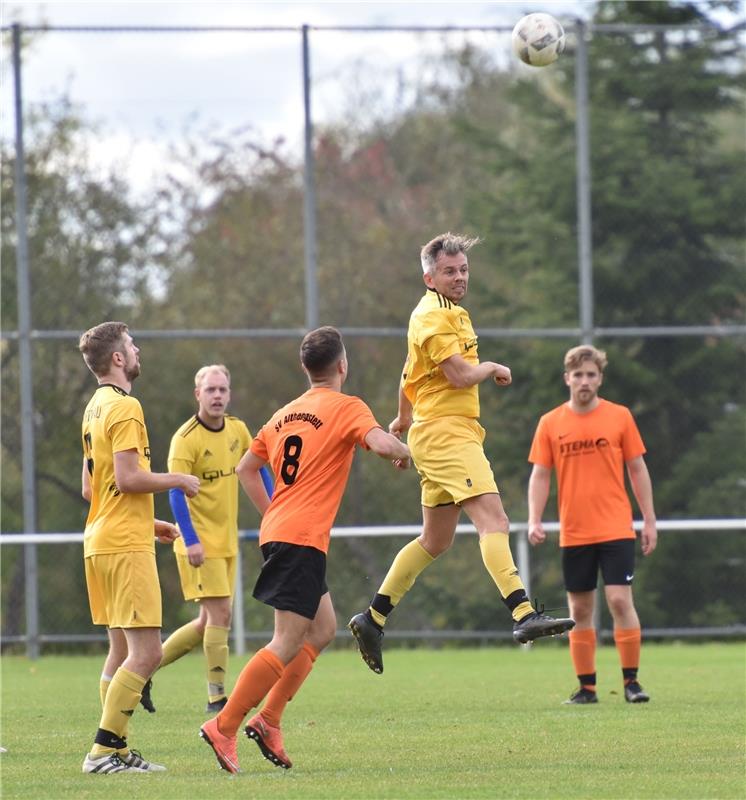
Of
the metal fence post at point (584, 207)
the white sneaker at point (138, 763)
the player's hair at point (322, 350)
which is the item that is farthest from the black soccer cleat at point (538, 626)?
the metal fence post at point (584, 207)

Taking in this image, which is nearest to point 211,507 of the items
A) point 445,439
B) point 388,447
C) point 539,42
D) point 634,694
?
point 445,439

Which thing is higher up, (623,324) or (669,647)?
A: (623,324)

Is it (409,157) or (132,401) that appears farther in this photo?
Answer: (409,157)

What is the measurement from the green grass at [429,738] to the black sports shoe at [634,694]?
0.12m

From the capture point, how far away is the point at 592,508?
30.5ft

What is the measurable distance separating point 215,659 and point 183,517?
3.48 feet

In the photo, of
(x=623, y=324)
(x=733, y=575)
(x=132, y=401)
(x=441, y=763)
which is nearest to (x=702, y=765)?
(x=441, y=763)

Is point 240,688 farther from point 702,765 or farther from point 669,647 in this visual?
point 669,647

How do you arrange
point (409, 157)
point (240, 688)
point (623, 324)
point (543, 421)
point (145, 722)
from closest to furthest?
point (240, 688), point (145, 722), point (543, 421), point (623, 324), point (409, 157)

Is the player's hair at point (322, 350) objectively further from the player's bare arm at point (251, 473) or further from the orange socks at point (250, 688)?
the orange socks at point (250, 688)

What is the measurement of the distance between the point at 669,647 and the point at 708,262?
4.92 m

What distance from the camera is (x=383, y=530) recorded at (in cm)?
1428

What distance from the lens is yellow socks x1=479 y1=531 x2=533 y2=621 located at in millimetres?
7305

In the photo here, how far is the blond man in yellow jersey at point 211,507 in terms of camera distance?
9.23 m
